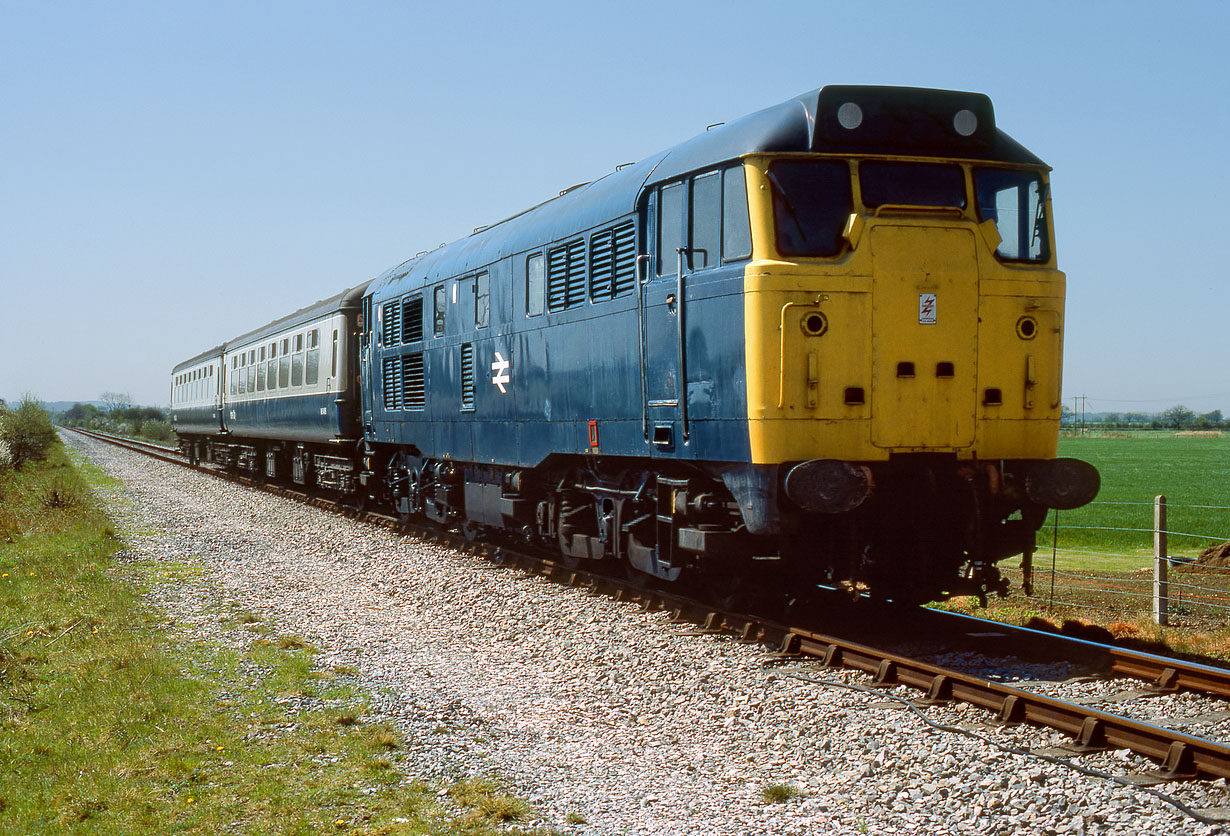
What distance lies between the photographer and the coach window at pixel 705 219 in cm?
864

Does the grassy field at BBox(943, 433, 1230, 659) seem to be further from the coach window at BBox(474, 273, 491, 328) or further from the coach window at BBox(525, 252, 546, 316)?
the coach window at BBox(474, 273, 491, 328)

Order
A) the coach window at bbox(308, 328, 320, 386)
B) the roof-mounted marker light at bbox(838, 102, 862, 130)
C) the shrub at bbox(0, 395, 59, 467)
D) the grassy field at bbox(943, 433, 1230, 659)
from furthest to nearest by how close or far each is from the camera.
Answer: the shrub at bbox(0, 395, 59, 467), the coach window at bbox(308, 328, 320, 386), the grassy field at bbox(943, 433, 1230, 659), the roof-mounted marker light at bbox(838, 102, 862, 130)

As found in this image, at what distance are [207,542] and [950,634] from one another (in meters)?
11.7

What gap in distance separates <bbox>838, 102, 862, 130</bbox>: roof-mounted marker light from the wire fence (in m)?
3.49

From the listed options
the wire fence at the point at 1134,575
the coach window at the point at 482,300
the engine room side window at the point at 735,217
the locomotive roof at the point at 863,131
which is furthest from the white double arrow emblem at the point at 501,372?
the wire fence at the point at 1134,575

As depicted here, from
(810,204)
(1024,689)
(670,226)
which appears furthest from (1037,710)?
(670,226)

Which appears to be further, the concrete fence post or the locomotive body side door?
the locomotive body side door

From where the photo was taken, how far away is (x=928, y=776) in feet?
18.3

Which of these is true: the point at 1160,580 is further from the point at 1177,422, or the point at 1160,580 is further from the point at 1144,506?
the point at 1177,422

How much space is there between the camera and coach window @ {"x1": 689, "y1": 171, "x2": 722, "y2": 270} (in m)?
8.64

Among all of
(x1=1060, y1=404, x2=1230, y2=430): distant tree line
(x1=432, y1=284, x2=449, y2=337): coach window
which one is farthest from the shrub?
(x1=1060, y1=404, x2=1230, y2=430): distant tree line

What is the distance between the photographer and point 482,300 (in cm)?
1368

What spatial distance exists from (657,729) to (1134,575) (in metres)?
12.4

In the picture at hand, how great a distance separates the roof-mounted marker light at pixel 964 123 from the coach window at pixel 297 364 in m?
17.2
